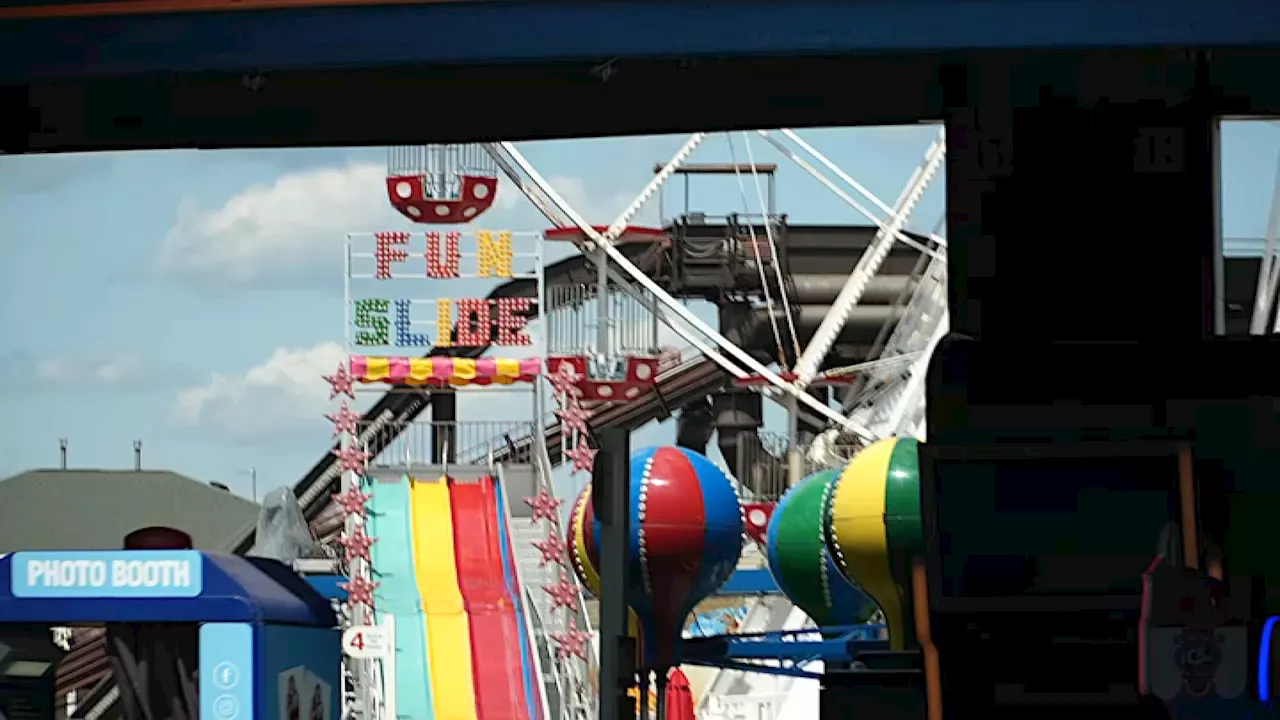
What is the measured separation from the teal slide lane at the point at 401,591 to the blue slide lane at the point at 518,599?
129 cm

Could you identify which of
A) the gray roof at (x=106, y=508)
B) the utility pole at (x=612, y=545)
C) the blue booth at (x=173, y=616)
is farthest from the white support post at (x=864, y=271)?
the utility pole at (x=612, y=545)

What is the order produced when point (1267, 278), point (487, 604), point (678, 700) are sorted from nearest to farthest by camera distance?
1. point (1267, 278)
2. point (678, 700)
3. point (487, 604)

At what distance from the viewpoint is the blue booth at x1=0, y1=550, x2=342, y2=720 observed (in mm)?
10344

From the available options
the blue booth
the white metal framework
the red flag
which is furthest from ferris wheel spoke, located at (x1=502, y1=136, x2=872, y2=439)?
the blue booth

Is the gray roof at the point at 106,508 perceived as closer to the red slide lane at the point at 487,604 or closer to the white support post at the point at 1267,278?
the red slide lane at the point at 487,604

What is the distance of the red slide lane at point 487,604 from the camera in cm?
2928

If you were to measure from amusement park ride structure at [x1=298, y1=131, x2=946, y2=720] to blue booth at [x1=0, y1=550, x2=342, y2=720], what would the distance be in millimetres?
17217

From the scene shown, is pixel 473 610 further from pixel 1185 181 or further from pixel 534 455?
pixel 1185 181

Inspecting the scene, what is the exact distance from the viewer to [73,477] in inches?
1623

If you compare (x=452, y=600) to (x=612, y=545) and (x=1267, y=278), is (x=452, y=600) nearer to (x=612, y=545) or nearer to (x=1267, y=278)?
(x=1267, y=278)

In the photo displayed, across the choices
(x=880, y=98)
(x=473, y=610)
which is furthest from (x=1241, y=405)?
(x=473, y=610)

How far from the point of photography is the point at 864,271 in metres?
38.5

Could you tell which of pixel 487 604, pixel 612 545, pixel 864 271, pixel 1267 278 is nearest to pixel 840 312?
pixel 864 271

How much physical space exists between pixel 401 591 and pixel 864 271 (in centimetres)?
1095
